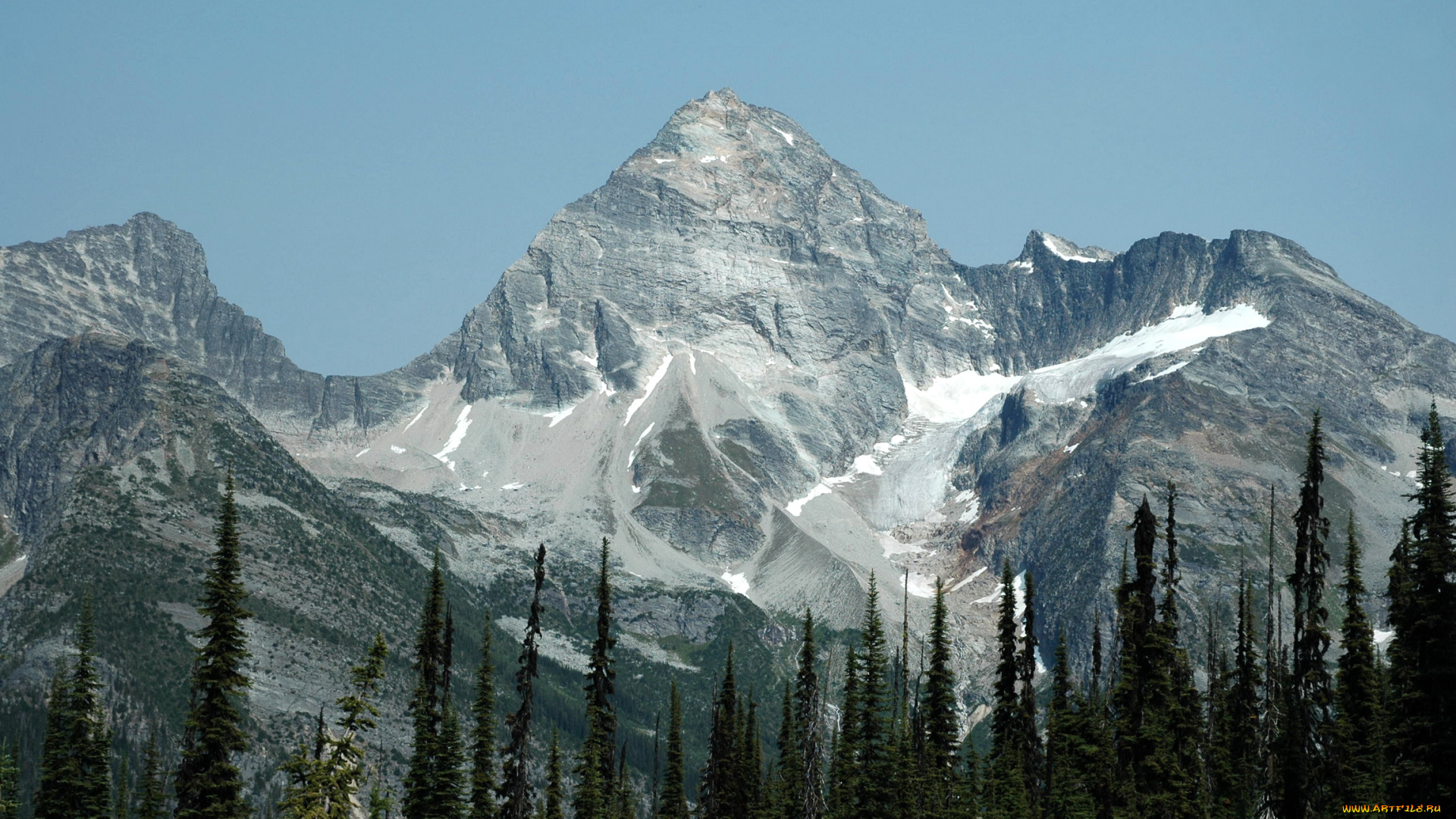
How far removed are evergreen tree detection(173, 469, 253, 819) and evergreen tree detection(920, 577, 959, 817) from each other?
39.3m

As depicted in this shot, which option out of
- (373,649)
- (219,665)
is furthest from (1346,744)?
(219,665)

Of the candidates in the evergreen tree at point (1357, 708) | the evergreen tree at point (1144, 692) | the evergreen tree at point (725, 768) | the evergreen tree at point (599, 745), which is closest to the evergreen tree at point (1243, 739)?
the evergreen tree at point (1357, 708)

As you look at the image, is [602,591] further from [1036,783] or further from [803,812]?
[1036,783]

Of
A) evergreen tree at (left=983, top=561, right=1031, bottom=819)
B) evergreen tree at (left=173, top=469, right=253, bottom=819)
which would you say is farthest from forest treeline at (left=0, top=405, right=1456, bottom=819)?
evergreen tree at (left=983, top=561, right=1031, bottom=819)

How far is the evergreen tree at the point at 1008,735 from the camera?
8675 centimetres

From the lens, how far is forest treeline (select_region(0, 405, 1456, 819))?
198 feet

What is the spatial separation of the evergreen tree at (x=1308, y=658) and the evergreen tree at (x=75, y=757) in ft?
180

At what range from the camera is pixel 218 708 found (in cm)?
6284

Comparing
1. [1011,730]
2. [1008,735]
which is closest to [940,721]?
[1008,735]

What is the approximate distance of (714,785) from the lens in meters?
102

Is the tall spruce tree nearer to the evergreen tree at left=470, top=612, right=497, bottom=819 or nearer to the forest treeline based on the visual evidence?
the forest treeline

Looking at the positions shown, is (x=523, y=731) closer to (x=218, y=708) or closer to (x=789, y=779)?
(x=218, y=708)

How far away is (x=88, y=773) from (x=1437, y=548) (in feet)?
207

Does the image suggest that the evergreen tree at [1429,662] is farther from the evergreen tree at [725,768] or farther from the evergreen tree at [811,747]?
the evergreen tree at [725,768]
